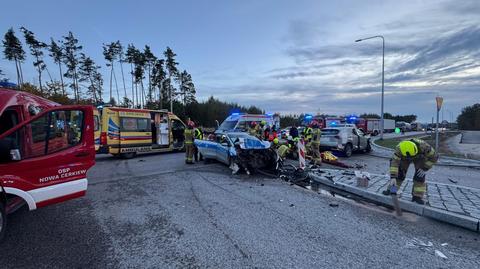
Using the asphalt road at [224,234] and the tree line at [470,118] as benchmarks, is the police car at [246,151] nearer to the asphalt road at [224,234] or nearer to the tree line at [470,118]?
the asphalt road at [224,234]

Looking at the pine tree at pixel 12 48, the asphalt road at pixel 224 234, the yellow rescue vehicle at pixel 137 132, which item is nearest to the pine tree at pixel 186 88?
the pine tree at pixel 12 48

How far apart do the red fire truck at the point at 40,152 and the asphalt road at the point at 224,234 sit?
642mm

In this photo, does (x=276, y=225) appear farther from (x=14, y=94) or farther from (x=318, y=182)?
(x=14, y=94)

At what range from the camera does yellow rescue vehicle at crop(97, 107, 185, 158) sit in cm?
1230

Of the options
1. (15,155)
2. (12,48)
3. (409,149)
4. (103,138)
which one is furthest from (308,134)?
(12,48)

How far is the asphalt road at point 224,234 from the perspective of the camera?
3.52m

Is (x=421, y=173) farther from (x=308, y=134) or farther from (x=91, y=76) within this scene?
(x=91, y=76)

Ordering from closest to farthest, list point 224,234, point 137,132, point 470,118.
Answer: point 224,234 < point 137,132 < point 470,118

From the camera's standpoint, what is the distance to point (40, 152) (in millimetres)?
4090

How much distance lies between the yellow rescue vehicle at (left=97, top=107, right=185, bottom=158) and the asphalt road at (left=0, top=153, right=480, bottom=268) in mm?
6051

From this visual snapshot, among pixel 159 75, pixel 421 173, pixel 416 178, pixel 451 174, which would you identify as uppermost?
pixel 159 75

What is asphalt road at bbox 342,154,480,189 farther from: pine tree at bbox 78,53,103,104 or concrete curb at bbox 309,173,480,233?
pine tree at bbox 78,53,103,104

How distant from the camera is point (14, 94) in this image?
4.45 m

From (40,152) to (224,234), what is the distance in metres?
2.86
